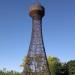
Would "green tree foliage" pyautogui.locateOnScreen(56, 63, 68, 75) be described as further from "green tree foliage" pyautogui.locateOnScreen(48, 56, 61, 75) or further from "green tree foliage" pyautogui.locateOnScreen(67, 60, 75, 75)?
"green tree foliage" pyautogui.locateOnScreen(67, 60, 75, 75)

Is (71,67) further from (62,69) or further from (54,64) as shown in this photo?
(54,64)

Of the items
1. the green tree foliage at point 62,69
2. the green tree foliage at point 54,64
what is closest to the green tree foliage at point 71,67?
the green tree foliage at point 62,69

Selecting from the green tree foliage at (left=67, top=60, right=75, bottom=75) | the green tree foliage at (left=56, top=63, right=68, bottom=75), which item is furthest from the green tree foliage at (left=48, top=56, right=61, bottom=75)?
the green tree foliage at (left=67, top=60, right=75, bottom=75)

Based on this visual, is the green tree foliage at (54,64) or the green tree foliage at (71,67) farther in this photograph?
the green tree foliage at (71,67)

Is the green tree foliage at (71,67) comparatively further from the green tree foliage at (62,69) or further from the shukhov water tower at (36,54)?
the shukhov water tower at (36,54)

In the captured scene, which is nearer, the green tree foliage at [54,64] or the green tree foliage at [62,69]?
the green tree foliage at [54,64]

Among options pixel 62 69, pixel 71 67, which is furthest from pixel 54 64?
pixel 71 67

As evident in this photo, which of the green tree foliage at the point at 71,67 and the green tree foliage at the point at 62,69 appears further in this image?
the green tree foliage at the point at 71,67

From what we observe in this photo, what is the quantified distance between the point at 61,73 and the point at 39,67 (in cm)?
1519

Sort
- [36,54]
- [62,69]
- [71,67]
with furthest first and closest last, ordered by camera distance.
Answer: [71,67] < [62,69] < [36,54]

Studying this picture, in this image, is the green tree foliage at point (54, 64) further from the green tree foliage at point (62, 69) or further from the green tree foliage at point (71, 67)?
the green tree foliage at point (71, 67)

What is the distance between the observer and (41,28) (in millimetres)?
32906

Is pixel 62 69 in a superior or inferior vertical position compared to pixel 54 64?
inferior

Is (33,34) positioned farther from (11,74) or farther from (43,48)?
(11,74)
